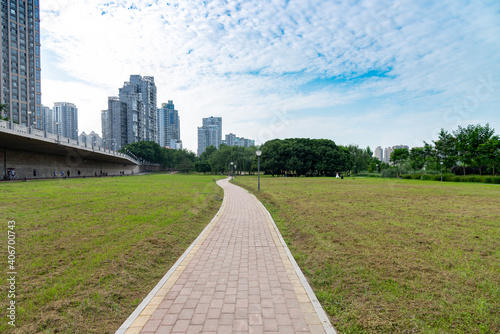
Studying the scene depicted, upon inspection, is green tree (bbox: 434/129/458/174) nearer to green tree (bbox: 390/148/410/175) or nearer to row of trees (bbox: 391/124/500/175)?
row of trees (bbox: 391/124/500/175)

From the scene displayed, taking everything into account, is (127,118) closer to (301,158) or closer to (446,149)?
(301,158)

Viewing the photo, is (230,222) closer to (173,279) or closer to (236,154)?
(173,279)

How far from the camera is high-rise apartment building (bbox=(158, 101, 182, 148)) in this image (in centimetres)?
18100

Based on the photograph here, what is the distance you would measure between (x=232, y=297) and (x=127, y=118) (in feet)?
432

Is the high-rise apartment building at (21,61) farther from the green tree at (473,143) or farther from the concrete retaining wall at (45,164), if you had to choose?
the green tree at (473,143)

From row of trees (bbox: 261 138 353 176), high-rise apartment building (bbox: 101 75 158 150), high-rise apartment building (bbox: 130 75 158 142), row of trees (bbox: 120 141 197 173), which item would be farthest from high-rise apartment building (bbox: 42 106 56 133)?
row of trees (bbox: 261 138 353 176)

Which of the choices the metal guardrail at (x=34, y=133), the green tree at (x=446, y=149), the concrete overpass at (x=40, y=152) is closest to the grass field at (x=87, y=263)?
the metal guardrail at (x=34, y=133)

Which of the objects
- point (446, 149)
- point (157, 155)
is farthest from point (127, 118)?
point (446, 149)

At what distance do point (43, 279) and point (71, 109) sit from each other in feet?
494

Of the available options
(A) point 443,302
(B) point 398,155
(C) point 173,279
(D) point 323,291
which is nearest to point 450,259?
(A) point 443,302

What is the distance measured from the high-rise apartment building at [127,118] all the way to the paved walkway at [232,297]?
115978 mm

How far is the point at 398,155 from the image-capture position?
66562 mm

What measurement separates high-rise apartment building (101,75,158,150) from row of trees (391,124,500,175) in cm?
10737

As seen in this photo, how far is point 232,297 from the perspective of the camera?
3.64 meters
